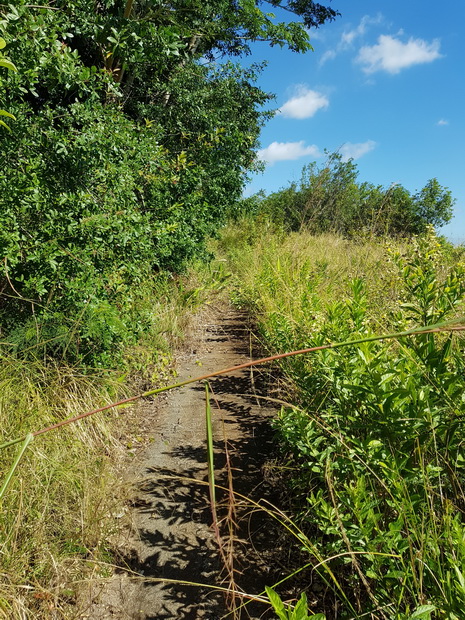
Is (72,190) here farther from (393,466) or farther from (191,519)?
(393,466)

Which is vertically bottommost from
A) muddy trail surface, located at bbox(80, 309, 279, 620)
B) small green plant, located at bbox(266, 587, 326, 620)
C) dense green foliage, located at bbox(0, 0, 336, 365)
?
muddy trail surface, located at bbox(80, 309, 279, 620)

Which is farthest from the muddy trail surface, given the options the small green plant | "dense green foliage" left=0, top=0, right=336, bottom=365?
"dense green foliage" left=0, top=0, right=336, bottom=365

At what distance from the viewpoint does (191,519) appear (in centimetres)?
247

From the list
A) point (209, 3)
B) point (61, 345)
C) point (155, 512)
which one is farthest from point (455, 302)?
point (209, 3)

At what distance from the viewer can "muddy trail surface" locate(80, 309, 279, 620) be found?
1956 millimetres

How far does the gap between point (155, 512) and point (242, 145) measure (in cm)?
570

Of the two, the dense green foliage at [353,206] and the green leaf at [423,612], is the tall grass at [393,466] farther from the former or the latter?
the dense green foliage at [353,206]

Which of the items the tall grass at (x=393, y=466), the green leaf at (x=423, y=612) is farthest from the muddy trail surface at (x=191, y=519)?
the green leaf at (x=423, y=612)

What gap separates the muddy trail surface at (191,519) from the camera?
6.42ft

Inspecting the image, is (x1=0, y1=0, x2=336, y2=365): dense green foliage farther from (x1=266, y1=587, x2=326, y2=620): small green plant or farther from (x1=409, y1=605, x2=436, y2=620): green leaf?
(x1=409, y1=605, x2=436, y2=620): green leaf

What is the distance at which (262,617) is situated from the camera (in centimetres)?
187

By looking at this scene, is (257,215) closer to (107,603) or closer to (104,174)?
(104,174)

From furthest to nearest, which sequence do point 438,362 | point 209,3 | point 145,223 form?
point 209,3 → point 145,223 → point 438,362

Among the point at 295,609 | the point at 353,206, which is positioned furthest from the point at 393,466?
the point at 353,206
